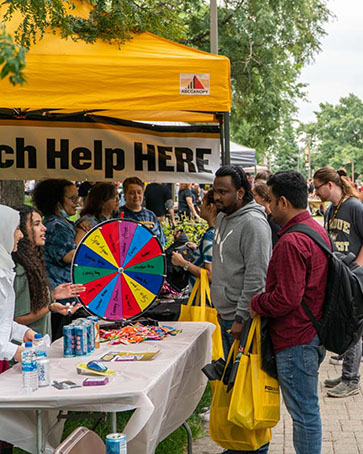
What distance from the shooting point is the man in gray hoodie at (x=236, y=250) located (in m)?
4.29

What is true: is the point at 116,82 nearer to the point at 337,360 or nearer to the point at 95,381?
the point at 95,381

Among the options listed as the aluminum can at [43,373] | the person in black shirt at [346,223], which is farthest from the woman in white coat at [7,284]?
the person in black shirt at [346,223]

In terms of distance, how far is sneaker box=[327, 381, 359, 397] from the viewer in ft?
20.9

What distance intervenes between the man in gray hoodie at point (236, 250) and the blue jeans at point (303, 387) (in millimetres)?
469

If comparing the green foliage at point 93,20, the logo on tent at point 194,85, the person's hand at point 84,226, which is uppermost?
the green foliage at point 93,20

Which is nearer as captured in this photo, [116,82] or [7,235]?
[7,235]

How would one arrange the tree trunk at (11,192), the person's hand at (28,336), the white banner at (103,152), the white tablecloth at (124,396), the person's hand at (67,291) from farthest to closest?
the tree trunk at (11,192), the white banner at (103,152), the person's hand at (67,291), the person's hand at (28,336), the white tablecloth at (124,396)

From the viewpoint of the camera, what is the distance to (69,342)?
4121 millimetres

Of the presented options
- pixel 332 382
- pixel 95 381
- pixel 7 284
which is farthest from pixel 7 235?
pixel 332 382

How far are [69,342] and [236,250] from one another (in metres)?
1.18

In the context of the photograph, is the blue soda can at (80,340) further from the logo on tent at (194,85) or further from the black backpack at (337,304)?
the logo on tent at (194,85)

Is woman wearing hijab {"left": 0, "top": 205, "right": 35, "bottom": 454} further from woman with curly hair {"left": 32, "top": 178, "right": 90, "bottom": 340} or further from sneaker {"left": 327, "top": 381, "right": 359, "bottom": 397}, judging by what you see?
sneaker {"left": 327, "top": 381, "right": 359, "bottom": 397}

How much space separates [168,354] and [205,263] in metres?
1.36

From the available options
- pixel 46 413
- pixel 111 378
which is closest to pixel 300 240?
pixel 111 378
